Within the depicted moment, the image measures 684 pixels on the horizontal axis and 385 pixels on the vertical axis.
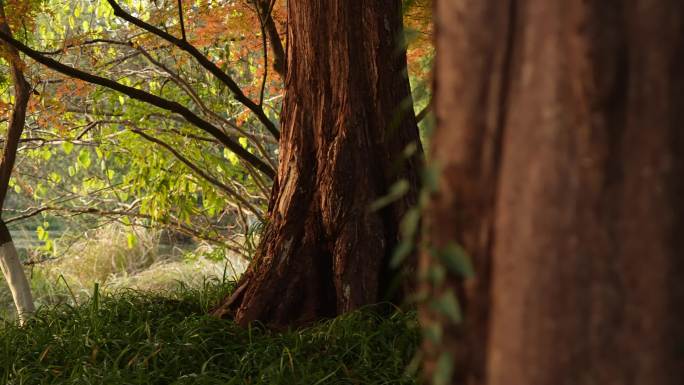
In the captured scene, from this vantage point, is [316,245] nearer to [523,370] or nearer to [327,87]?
[327,87]

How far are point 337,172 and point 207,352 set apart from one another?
1038 mm

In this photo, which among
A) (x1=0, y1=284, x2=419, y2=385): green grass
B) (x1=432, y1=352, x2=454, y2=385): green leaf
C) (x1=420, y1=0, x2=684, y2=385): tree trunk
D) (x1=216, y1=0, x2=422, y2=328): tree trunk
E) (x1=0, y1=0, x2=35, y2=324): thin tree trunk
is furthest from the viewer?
(x1=0, y1=0, x2=35, y2=324): thin tree trunk

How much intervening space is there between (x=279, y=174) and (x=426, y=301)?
3.03 m

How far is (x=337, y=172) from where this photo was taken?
4203mm

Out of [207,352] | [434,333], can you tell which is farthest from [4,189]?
[434,333]

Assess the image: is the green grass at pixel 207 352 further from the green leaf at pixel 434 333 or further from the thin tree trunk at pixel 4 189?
the green leaf at pixel 434 333

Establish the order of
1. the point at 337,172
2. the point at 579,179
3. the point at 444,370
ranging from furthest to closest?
1. the point at 337,172
2. the point at 444,370
3. the point at 579,179

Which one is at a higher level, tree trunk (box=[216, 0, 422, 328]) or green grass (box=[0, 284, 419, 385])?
tree trunk (box=[216, 0, 422, 328])

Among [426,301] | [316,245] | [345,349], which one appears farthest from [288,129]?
[426,301]

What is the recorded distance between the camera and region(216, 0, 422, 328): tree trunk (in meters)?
4.23

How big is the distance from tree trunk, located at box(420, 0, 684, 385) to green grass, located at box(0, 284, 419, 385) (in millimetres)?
2094

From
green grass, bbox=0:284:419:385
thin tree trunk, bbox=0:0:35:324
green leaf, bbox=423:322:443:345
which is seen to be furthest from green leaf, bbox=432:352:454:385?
thin tree trunk, bbox=0:0:35:324

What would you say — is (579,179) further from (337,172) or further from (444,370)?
(337,172)

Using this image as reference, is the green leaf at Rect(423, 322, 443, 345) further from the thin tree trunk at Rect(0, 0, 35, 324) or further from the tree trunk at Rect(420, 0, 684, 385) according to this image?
the thin tree trunk at Rect(0, 0, 35, 324)
